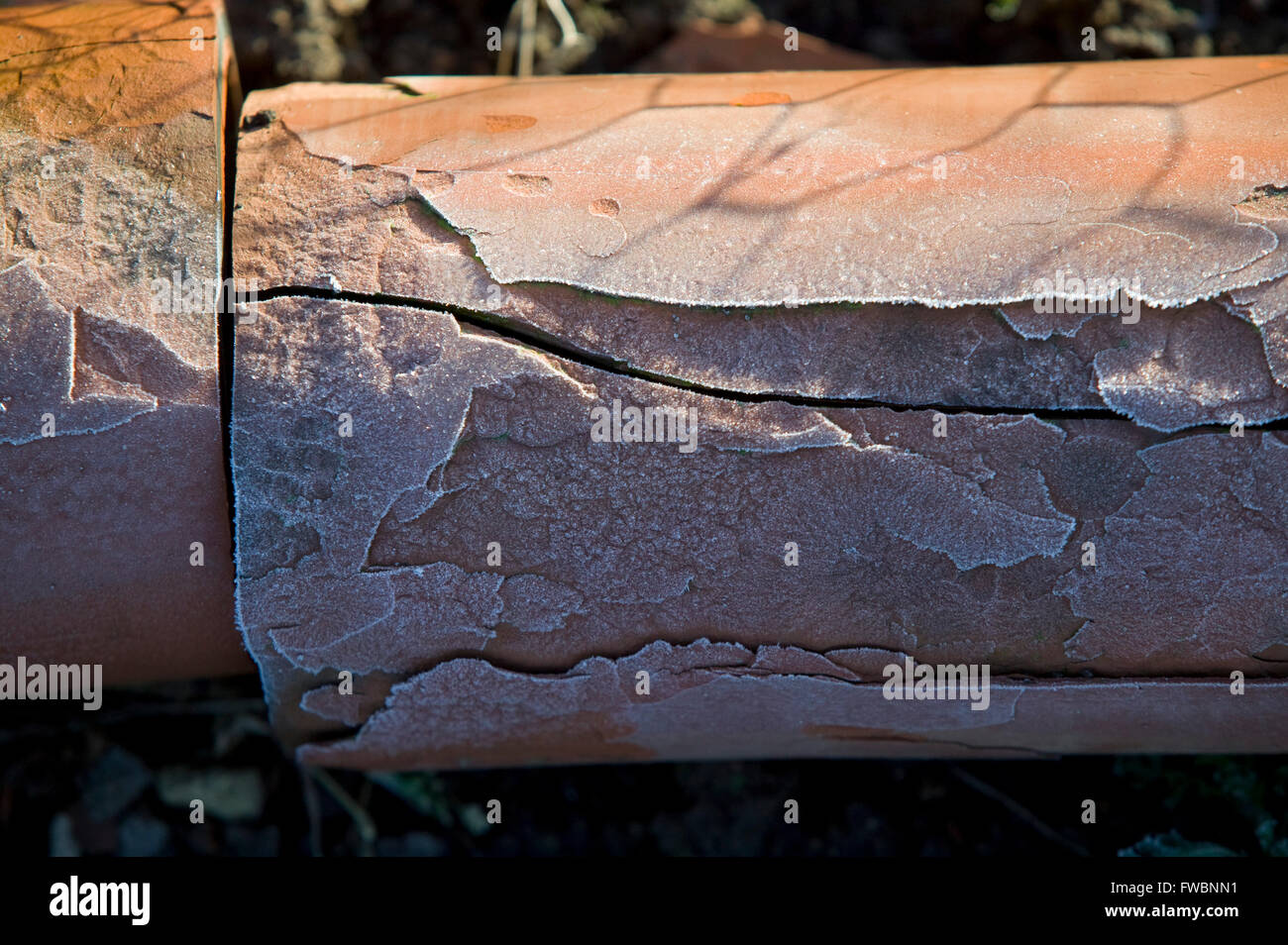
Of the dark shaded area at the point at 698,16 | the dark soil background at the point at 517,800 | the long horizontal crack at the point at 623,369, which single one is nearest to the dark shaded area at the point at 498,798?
the dark soil background at the point at 517,800

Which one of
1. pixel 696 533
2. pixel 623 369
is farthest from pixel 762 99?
pixel 696 533

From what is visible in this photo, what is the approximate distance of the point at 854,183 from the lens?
1.17m

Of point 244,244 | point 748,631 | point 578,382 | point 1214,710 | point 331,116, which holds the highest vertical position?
point 331,116

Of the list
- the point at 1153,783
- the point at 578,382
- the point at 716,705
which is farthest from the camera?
→ the point at 1153,783

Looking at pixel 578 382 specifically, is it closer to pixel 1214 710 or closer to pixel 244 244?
pixel 244 244

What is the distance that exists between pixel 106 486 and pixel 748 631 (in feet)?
2.73

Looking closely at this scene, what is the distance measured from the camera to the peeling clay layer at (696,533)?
1.13m

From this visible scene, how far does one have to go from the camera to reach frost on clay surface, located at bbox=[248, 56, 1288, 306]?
1112 mm

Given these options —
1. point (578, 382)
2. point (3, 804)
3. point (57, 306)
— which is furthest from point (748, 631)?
point (3, 804)

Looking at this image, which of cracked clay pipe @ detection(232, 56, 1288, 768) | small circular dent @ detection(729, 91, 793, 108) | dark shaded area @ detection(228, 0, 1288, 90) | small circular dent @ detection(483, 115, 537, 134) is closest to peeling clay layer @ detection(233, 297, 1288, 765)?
cracked clay pipe @ detection(232, 56, 1288, 768)

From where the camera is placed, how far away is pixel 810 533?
1173mm

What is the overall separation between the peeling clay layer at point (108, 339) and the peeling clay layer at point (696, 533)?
3.4 inches

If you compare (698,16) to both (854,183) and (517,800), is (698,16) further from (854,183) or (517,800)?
(517,800)

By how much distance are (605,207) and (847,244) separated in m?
0.30
